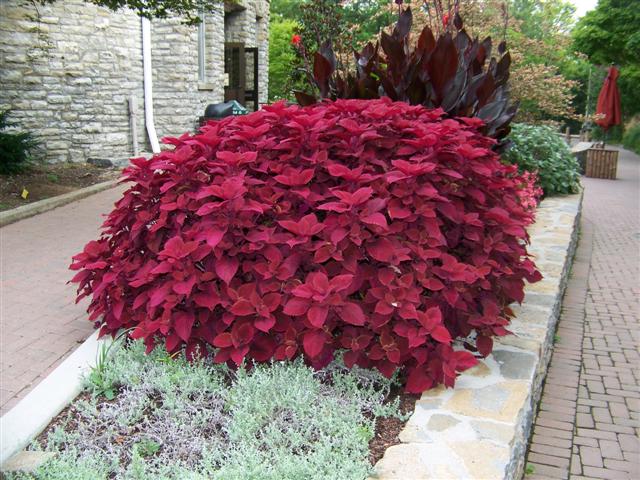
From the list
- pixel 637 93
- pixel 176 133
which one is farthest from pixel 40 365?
pixel 637 93

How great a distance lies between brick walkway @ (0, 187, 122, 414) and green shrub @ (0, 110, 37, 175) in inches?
67.3

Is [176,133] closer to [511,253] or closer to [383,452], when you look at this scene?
[511,253]

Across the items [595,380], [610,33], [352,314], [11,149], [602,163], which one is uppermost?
[610,33]

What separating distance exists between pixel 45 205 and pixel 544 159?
21.0ft

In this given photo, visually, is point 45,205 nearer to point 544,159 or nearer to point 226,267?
point 226,267

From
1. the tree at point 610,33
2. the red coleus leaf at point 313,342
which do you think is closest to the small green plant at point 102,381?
the red coleus leaf at point 313,342

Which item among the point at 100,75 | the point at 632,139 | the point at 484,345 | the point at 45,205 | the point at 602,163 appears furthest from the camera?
the point at 632,139

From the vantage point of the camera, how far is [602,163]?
48.4ft

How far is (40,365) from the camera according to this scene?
3475mm

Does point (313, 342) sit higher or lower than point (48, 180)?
higher

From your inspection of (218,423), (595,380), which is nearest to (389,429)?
(218,423)

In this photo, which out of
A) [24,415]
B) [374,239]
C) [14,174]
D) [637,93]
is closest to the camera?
[24,415]

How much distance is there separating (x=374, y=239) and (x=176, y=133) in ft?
36.9

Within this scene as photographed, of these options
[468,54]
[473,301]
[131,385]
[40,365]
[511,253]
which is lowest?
[40,365]
